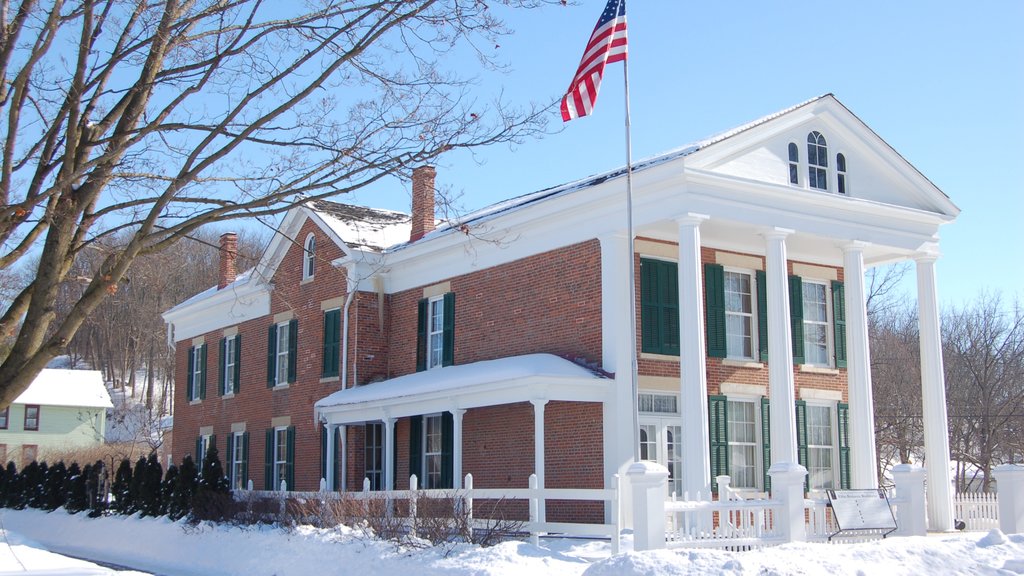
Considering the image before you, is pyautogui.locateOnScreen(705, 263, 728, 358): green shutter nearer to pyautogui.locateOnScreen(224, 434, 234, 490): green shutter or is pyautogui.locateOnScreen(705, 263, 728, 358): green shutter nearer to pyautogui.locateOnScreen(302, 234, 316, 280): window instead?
pyautogui.locateOnScreen(302, 234, 316, 280): window

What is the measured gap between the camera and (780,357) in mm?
19188

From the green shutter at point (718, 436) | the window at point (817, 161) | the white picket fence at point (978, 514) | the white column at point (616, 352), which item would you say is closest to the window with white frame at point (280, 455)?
the white column at point (616, 352)

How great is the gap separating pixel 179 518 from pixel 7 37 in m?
14.2

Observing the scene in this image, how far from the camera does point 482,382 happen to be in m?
19.8

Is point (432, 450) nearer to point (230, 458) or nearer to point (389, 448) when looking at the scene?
point (389, 448)

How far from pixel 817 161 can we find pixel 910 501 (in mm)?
7165

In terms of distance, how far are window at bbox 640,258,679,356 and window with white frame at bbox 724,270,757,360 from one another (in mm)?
1514

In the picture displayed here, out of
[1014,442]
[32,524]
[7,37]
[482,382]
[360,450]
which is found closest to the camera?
[7,37]

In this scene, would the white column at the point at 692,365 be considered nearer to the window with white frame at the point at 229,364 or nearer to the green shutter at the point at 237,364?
the green shutter at the point at 237,364

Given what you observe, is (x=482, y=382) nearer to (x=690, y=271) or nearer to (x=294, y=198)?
(x=690, y=271)

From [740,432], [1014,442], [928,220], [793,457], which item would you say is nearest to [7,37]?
[793,457]

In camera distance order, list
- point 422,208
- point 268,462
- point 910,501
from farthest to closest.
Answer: point 268,462
point 422,208
point 910,501

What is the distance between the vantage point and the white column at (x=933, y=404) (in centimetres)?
2047

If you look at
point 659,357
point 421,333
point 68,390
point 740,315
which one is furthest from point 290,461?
point 68,390
